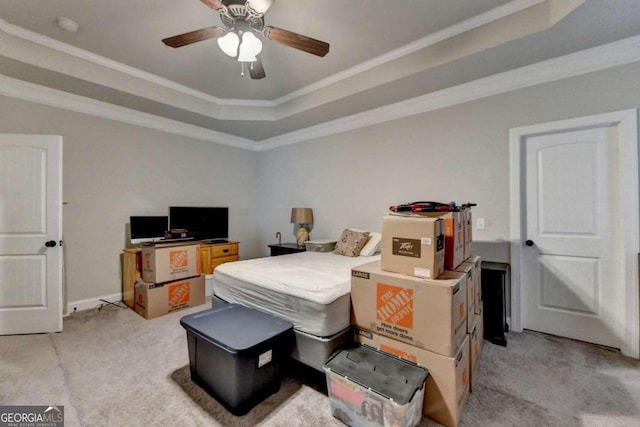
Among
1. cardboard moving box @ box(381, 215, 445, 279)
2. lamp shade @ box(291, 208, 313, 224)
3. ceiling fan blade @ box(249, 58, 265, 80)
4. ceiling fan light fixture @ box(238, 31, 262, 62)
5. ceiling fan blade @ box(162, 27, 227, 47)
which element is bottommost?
cardboard moving box @ box(381, 215, 445, 279)

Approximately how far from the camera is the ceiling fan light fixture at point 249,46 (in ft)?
6.56

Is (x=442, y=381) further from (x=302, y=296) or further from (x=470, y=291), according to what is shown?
(x=302, y=296)

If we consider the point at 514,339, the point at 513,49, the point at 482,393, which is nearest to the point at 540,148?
the point at 513,49

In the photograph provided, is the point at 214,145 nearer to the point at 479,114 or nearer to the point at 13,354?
the point at 13,354

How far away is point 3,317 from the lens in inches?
105

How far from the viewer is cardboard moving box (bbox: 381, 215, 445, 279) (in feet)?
5.26

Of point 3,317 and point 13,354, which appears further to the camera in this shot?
point 3,317

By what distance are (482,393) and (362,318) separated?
937 millimetres

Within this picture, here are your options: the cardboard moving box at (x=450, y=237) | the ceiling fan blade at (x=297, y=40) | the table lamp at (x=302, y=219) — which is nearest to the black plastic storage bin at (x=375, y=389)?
the cardboard moving box at (x=450, y=237)

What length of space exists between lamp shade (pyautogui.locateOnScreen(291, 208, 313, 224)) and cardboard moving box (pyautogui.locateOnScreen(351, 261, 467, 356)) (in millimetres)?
2552

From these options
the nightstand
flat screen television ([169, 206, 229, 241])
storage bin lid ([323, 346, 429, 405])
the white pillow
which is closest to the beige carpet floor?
storage bin lid ([323, 346, 429, 405])

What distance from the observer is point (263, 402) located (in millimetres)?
1732

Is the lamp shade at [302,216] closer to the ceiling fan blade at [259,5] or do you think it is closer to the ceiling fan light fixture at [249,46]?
the ceiling fan light fixture at [249,46]

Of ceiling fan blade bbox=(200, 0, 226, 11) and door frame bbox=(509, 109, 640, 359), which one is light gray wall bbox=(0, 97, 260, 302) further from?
door frame bbox=(509, 109, 640, 359)
